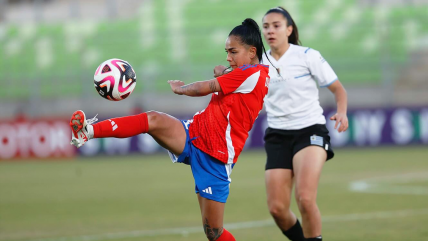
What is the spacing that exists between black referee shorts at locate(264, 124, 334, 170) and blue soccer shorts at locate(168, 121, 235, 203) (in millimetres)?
1307

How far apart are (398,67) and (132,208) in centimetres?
1702

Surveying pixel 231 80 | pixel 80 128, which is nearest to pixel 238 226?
pixel 231 80

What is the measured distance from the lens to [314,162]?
6207 millimetres

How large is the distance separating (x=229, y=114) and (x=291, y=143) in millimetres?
1383

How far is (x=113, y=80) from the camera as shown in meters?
5.13

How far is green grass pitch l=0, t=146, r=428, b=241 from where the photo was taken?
8055mm

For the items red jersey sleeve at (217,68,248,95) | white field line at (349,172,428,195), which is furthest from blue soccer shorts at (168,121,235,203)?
white field line at (349,172,428,195)

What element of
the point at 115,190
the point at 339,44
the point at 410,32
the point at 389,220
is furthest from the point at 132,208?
the point at 410,32

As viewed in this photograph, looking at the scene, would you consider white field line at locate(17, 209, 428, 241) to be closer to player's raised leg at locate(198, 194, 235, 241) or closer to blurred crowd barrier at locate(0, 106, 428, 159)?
player's raised leg at locate(198, 194, 235, 241)

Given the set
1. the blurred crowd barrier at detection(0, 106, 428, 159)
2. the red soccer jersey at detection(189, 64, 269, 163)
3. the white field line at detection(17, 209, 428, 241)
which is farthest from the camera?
the blurred crowd barrier at detection(0, 106, 428, 159)

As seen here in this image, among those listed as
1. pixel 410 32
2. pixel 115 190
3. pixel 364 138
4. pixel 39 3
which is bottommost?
pixel 364 138

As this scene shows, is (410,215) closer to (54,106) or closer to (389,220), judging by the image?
(389,220)

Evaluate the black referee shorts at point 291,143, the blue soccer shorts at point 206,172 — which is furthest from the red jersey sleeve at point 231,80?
the black referee shorts at point 291,143

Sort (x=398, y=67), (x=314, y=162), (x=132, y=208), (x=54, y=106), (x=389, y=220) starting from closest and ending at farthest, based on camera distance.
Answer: (x=314, y=162), (x=389, y=220), (x=132, y=208), (x=54, y=106), (x=398, y=67)
